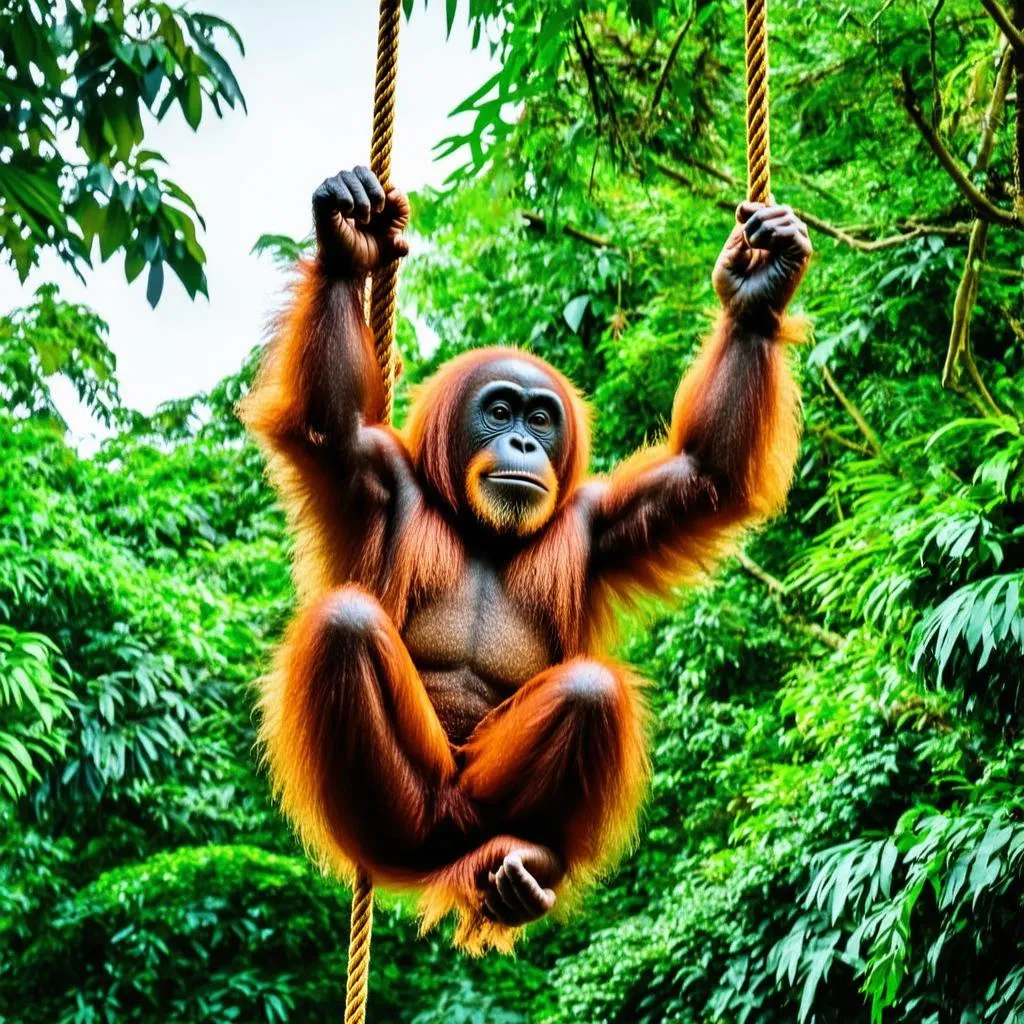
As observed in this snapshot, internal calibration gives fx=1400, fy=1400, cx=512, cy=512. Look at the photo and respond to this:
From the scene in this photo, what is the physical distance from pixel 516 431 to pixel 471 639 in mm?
461

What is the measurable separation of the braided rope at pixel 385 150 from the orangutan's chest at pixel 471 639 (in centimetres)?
47

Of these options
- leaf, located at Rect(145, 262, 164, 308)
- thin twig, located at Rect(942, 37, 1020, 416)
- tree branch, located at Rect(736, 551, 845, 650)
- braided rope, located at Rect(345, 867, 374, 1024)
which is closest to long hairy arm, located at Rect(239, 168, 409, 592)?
braided rope, located at Rect(345, 867, 374, 1024)

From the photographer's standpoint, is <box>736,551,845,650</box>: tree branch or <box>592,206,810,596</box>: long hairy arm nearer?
<box>592,206,810,596</box>: long hairy arm

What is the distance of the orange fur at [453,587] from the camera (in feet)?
8.98

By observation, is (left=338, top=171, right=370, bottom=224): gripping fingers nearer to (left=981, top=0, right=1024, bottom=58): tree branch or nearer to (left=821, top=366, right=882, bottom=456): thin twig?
(left=981, top=0, right=1024, bottom=58): tree branch

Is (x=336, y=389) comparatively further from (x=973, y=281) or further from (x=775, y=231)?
(x=973, y=281)

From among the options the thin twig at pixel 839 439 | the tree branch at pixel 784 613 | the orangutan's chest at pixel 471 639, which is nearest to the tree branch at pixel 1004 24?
the orangutan's chest at pixel 471 639

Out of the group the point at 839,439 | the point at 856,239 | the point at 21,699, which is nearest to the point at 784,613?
the point at 839,439

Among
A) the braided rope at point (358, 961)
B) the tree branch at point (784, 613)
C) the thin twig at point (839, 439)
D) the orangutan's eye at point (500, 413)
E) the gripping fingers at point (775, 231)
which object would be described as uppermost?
the gripping fingers at point (775, 231)

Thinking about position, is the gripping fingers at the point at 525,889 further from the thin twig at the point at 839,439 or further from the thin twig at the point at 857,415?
the thin twig at the point at 839,439

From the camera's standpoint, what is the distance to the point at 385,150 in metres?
2.96

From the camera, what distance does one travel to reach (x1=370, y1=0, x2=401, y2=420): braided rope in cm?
293

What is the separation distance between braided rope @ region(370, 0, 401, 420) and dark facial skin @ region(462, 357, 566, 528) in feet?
0.69

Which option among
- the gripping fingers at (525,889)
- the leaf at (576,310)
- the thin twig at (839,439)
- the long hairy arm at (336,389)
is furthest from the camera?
the leaf at (576,310)
